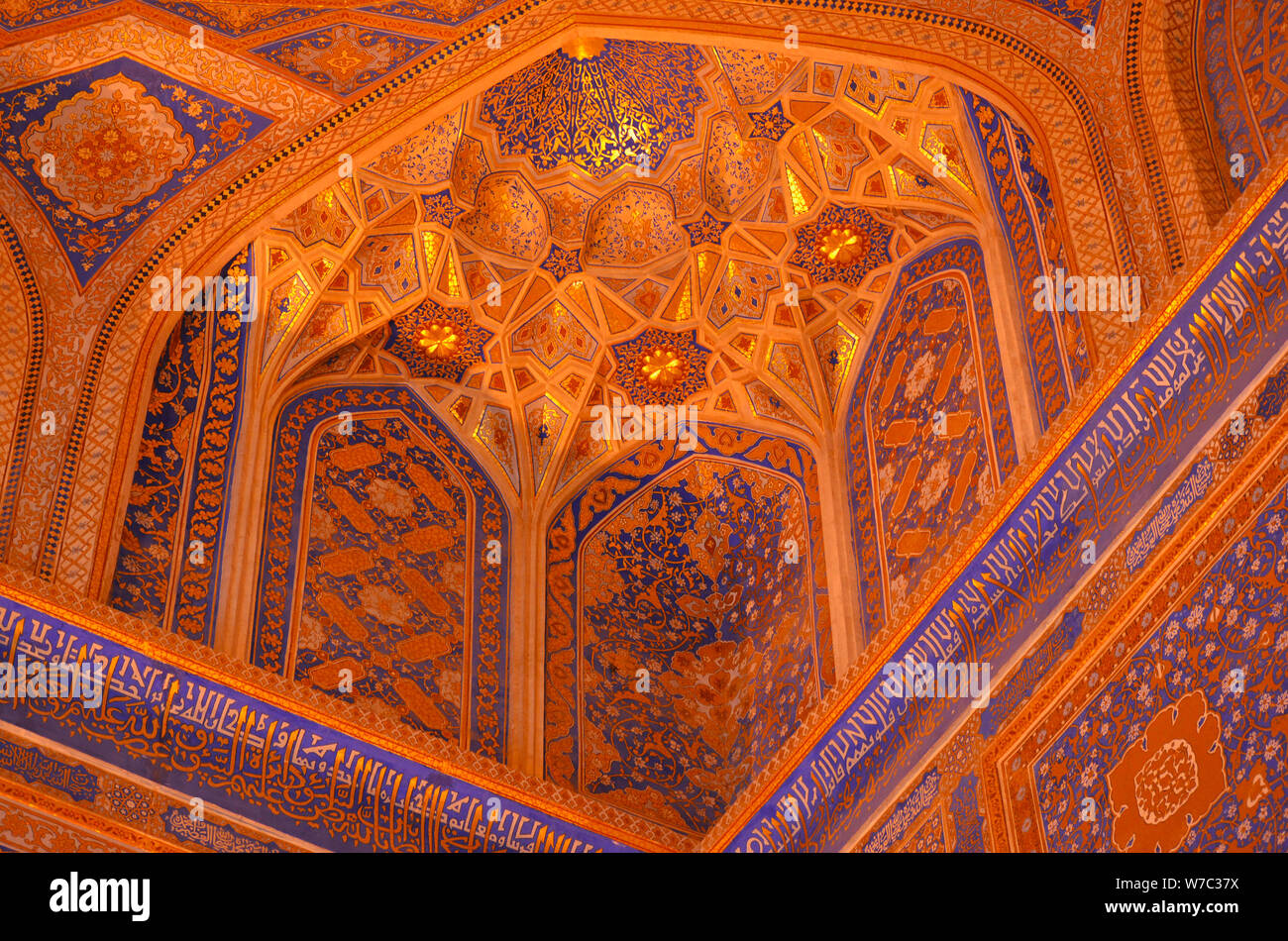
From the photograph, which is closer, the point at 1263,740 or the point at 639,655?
the point at 1263,740

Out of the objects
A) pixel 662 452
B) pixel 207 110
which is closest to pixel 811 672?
pixel 662 452

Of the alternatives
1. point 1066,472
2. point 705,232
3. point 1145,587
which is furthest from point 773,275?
point 1145,587

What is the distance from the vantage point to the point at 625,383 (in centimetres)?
766

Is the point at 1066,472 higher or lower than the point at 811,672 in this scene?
higher

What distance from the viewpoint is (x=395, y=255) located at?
7156 mm

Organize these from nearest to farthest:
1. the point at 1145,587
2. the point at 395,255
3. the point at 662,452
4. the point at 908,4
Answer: the point at 1145,587 < the point at 908,4 < the point at 395,255 < the point at 662,452

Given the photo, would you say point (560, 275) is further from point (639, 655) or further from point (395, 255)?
point (639, 655)

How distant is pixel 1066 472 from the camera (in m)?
4.91

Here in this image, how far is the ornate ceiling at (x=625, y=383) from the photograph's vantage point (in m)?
5.02

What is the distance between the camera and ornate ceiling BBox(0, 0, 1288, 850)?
502 cm
